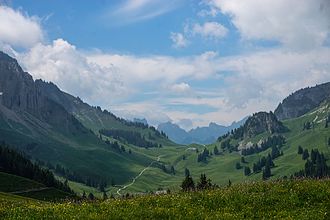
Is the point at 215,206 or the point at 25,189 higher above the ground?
the point at 215,206

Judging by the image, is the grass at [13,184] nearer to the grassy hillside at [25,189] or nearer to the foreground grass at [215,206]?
the grassy hillside at [25,189]

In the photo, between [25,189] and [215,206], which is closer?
[215,206]

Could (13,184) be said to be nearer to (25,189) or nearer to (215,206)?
(25,189)

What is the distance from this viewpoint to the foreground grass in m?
25.4

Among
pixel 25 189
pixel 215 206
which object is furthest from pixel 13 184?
pixel 215 206

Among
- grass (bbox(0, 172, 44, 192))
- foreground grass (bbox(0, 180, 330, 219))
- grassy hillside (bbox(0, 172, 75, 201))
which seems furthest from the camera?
grass (bbox(0, 172, 44, 192))

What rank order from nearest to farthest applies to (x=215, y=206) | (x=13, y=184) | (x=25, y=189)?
(x=215, y=206)
(x=25, y=189)
(x=13, y=184)

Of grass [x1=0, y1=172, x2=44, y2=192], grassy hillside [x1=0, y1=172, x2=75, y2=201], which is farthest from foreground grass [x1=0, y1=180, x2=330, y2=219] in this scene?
grass [x1=0, y1=172, x2=44, y2=192]

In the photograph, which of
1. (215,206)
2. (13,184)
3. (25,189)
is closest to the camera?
(215,206)

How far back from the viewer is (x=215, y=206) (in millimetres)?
27984

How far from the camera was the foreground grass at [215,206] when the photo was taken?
2539 cm

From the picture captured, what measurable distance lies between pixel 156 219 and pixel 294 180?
45.0ft

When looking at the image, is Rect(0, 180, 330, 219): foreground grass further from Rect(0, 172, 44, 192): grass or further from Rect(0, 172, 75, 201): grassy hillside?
Rect(0, 172, 44, 192): grass

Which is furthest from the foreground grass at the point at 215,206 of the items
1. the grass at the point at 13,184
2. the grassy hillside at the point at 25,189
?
the grass at the point at 13,184
